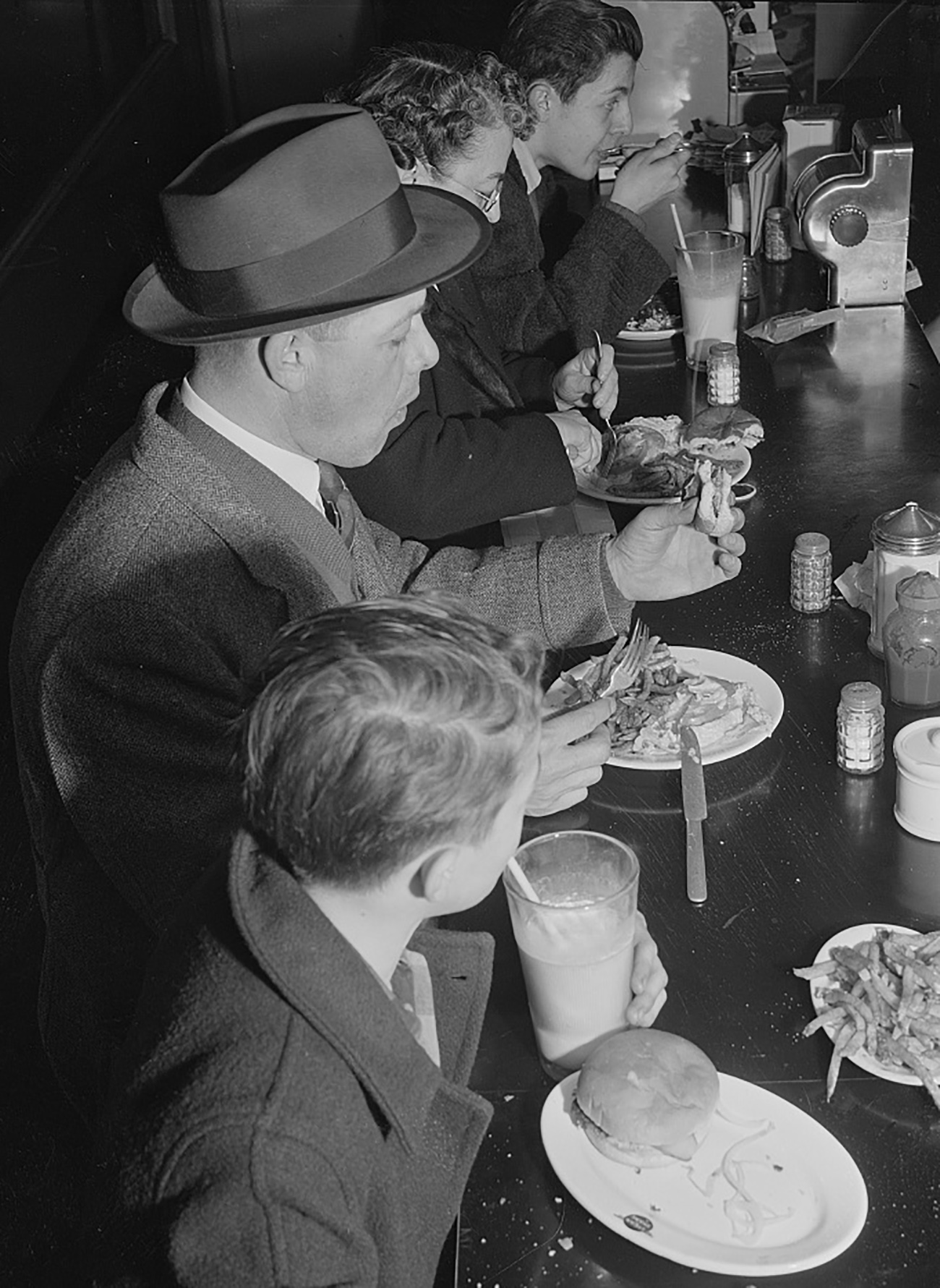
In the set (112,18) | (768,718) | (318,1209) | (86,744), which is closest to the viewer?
(318,1209)

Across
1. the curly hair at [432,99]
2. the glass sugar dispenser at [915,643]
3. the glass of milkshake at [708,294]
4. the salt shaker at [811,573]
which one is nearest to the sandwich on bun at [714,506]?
the salt shaker at [811,573]

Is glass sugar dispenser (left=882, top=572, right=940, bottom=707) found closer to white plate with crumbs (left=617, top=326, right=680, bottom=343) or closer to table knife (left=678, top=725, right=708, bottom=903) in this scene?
table knife (left=678, top=725, right=708, bottom=903)

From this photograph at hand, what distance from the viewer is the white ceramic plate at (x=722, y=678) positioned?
1995 millimetres

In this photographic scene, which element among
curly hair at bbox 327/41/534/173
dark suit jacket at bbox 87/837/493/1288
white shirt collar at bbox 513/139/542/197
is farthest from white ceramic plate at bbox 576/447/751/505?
dark suit jacket at bbox 87/837/493/1288

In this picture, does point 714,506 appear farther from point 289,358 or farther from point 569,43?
point 569,43

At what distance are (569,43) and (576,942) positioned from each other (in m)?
2.97

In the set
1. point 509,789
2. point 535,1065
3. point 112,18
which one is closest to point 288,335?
point 509,789

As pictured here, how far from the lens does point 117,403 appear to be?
542cm

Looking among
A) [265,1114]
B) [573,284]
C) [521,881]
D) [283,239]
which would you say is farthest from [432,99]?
[265,1114]

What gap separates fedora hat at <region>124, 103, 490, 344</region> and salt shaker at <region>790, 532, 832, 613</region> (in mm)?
719

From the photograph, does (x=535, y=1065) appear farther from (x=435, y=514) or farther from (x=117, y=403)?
(x=117, y=403)

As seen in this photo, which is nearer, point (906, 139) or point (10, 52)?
point (906, 139)

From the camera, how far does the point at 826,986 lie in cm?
159

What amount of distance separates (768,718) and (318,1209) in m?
1.07
